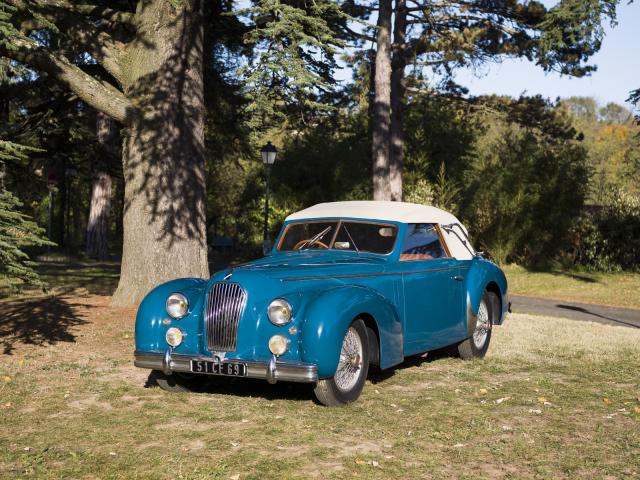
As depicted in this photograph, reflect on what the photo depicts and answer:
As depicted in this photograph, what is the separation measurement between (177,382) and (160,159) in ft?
21.7

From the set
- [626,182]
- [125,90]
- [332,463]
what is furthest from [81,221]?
[332,463]

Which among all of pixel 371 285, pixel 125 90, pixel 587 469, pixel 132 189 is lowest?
pixel 587 469

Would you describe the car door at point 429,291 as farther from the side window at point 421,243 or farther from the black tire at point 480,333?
the black tire at point 480,333

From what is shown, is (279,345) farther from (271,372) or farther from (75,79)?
(75,79)

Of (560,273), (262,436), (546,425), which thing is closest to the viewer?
(262,436)

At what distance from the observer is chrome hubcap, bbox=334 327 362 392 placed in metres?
7.76

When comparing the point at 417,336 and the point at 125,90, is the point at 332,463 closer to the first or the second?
the point at 417,336

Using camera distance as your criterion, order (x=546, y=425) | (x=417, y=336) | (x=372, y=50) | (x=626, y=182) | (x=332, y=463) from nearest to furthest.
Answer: (x=332, y=463)
(x=546, y=425)
(x=417, y=336)
(x=372, y=50)
(x=626, y=182)

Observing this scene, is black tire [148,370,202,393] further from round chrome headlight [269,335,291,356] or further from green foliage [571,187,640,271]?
green foliage [571,187,640,271]

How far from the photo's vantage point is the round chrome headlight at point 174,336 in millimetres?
7914

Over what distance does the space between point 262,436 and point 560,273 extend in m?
21.1

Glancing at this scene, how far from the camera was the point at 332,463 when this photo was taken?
593 cm

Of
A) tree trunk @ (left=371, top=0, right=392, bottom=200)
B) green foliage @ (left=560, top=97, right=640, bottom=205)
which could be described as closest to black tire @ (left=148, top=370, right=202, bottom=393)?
tree trunk @ (left=371, top=0, right=392, bottom=200)

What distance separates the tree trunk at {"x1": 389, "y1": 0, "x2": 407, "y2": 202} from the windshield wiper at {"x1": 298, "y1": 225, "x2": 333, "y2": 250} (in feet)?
58.0
